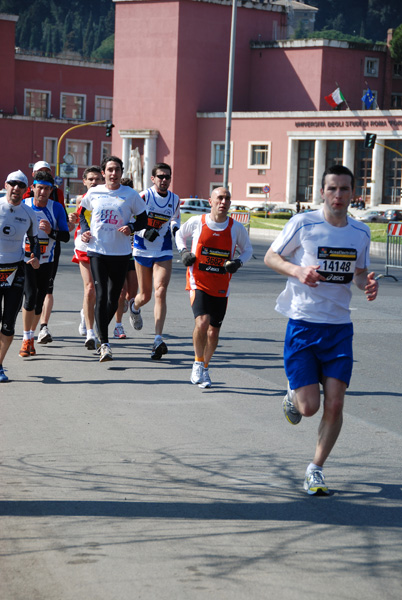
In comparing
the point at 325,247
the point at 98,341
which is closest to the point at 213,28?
the point at 98,341

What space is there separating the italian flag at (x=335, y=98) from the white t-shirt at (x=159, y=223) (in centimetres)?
6251

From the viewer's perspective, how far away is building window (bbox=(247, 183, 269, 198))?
73.3 m

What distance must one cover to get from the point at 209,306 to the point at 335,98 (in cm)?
6502

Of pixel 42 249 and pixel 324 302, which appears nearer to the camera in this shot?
pixel 324 302

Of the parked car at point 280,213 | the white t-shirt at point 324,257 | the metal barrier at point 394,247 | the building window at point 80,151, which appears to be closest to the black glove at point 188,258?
the white t-shirt at point 324,257

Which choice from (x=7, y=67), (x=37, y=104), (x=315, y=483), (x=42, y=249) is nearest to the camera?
(x=315, y=483)

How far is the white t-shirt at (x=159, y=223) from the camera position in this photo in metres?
11.5

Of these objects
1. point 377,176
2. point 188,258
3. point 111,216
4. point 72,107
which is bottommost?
point 188,258

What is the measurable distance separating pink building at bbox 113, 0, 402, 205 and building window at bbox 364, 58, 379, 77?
76 mm

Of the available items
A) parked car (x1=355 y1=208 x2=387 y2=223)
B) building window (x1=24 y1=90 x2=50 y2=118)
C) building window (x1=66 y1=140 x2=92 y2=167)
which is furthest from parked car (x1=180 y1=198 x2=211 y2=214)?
building window (x1=24 y1=90 x2=50 y2=118)

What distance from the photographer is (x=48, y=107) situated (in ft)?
289

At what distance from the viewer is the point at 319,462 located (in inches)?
237

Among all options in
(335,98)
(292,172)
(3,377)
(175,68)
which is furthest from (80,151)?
(3,377)

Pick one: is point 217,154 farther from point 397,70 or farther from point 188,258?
point 188,258
